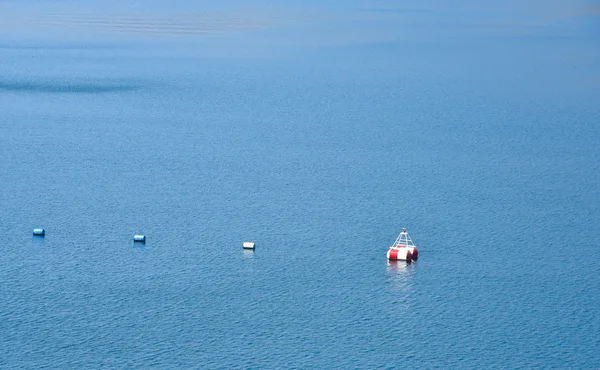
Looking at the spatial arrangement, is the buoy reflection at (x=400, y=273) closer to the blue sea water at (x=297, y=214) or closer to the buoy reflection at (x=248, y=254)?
the blue sea water at (x=297, y=214)

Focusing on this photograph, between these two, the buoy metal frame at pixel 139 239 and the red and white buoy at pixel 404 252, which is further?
the buoy metal frame at pixel 139 239

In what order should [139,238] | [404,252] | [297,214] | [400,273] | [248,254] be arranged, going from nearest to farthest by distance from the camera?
1. [400,273]
2. [404,252]
3. [248,254]
4. [139,238]
5. [297,214]

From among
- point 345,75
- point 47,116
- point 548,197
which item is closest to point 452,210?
point 548,197

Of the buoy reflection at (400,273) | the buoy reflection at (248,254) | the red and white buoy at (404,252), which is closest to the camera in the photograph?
the buoy reflection at (400,273)

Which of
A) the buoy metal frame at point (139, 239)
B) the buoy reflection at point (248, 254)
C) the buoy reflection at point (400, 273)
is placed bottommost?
the buoy reflection at point (400, 273)

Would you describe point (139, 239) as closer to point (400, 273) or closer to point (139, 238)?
point (139, 238)

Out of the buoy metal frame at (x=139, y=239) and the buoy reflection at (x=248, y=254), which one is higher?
the buoy metal frame at (x=139, y=239)

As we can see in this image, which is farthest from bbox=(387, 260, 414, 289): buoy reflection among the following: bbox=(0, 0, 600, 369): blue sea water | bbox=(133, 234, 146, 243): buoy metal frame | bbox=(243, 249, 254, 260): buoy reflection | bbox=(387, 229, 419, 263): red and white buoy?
bbox=(133, 234, 146, 243): buoy metal frame

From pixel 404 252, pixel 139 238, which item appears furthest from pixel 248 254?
pixel 404 252

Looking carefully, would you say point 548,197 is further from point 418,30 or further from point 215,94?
point 418,30

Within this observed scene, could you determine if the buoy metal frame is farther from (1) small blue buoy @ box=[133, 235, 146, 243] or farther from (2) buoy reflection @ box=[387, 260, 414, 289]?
(2) buoy reflection @ box=[387, 260, 414, 289]

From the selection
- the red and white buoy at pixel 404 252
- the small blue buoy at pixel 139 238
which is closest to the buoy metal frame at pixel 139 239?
the small blue buoy at pixel 139 238
